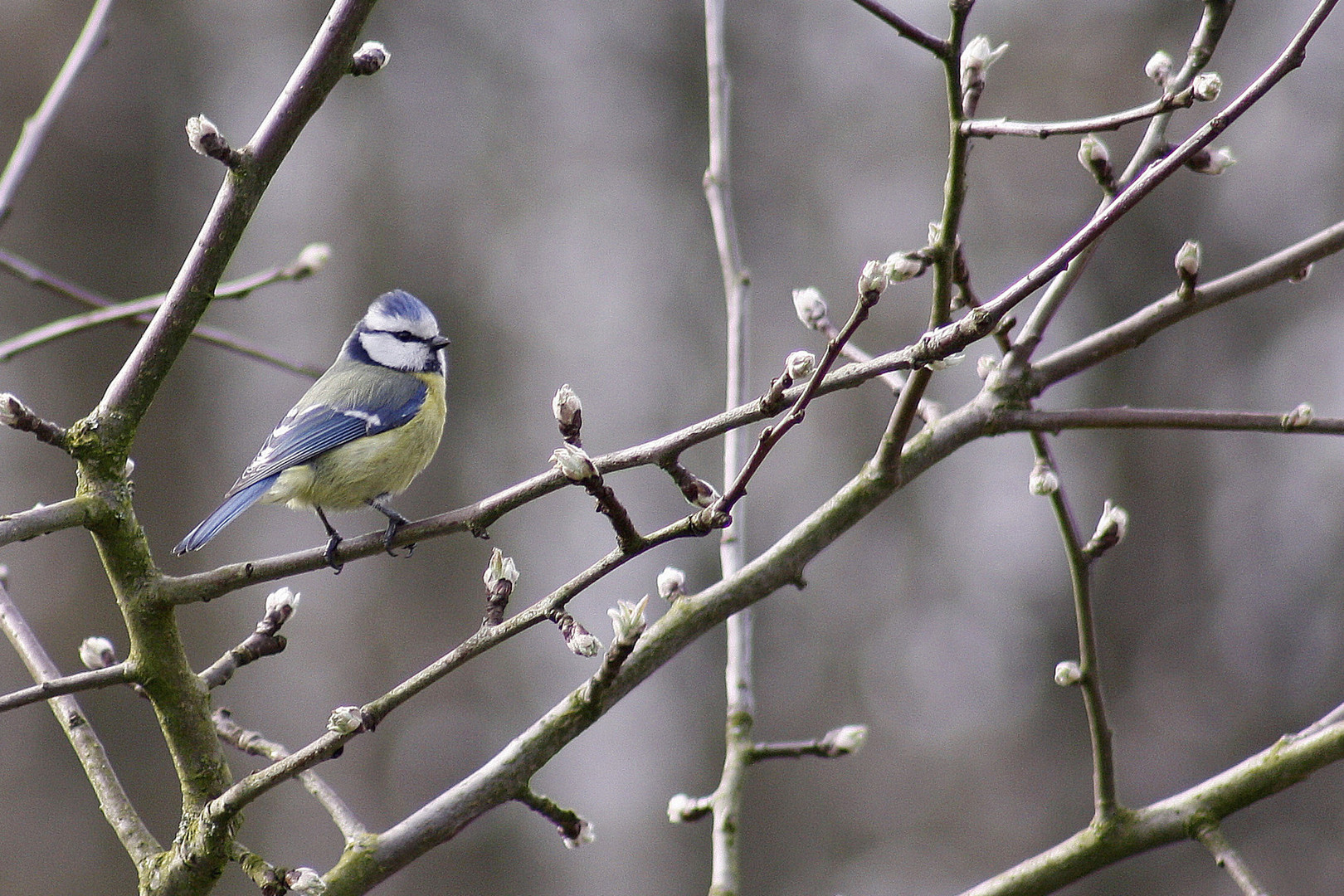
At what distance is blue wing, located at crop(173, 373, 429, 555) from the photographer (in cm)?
296

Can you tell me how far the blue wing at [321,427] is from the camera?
296 cm

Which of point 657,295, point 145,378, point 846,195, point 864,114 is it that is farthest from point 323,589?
point 145,378

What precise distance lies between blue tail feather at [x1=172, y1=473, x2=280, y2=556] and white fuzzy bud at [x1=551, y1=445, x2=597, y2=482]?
1.33 metres

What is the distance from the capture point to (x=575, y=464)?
1.33 metres

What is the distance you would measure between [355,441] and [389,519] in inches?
24.2

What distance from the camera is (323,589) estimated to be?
6820mm

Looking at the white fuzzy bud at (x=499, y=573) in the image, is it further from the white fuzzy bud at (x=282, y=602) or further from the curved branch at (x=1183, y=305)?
the curved branch at (x=1183, y=305)

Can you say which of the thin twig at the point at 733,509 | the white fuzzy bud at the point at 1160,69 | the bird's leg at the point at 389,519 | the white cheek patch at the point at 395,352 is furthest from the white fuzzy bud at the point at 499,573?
the white cheek patch at the point at 395,352

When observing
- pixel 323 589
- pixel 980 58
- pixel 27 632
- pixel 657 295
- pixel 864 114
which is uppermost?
pixel 864 114

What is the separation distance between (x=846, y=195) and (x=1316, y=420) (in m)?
6.26

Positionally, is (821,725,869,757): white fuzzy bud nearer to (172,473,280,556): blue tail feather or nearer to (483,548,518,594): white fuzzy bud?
(483,548,518,594): white fuzzy bud

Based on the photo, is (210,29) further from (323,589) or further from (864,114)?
(864,114)

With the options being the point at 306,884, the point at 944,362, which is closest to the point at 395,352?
the point at 306,884

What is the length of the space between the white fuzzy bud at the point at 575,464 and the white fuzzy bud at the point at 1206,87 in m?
0.94
